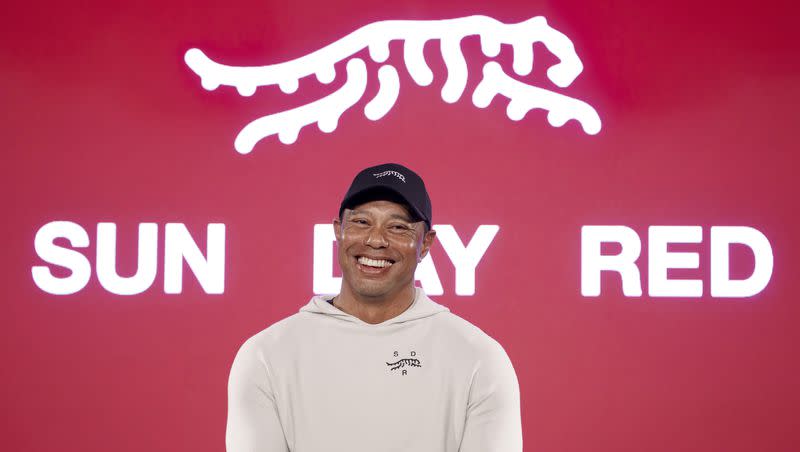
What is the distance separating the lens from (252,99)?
3.39 meters

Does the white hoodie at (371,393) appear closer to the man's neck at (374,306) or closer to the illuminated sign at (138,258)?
the man's neck at (374,306)

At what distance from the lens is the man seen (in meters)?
1.64

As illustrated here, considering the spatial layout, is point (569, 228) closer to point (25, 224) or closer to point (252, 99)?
point (252, 99)

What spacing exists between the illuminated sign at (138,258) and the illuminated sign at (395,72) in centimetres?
45

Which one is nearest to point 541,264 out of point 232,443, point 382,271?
point 382,271

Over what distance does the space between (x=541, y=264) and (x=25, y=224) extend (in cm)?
218

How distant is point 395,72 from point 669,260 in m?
1.39

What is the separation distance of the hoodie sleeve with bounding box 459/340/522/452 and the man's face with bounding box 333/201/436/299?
27cm

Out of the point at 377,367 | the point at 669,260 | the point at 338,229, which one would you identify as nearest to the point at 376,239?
the point at 338,229

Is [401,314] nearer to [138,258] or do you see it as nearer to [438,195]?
[438,195]

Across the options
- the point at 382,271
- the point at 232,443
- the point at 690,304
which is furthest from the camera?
the point at 690,304

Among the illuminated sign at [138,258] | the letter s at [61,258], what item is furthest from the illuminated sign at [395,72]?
the letter s at [61,258]

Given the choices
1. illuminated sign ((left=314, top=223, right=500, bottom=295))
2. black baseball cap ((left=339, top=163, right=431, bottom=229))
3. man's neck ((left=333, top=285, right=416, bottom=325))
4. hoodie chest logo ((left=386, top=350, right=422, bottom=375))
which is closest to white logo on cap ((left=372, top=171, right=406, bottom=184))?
black baseball cap ((left=339, top=163, right=431, bottom=229))

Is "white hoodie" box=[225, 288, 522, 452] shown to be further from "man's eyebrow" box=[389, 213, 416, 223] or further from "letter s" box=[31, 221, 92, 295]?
"letter s" box=[31, 221, 92, 295]
